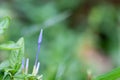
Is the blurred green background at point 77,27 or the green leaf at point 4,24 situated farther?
the blurred green background at point 77,27

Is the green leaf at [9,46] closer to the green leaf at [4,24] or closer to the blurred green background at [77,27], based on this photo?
the green leaf at [4,24]

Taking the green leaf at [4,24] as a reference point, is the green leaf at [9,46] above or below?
below

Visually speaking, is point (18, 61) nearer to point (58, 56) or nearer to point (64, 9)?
point (58, 56)

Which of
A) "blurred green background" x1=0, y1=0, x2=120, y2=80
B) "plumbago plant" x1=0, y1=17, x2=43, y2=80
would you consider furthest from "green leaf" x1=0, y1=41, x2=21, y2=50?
"blurred green background" x1=0, y1=0, x2=120, y2=80

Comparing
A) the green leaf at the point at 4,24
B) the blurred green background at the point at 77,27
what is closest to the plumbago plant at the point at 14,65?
the green leaf at the point at 4,24

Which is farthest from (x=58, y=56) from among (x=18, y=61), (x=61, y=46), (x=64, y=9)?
(x=18, y=61)

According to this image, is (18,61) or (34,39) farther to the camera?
(34,39)

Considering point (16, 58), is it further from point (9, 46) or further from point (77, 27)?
point (77, 27)

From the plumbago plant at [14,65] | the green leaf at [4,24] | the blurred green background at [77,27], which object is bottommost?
the plumbago plant at [14,65]

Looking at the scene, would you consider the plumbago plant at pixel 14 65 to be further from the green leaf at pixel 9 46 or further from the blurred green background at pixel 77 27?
the blurred green background at pixel 77 27
